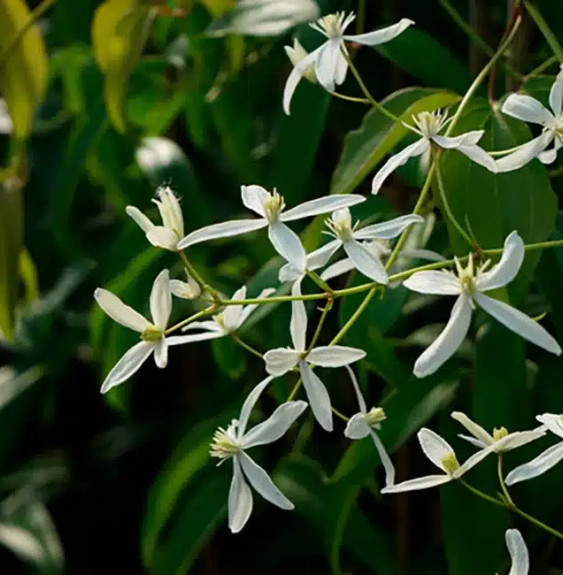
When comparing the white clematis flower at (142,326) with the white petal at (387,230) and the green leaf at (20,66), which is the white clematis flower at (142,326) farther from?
the green leaf at (20,66)

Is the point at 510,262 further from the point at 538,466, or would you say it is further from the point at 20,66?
the point at 20,66

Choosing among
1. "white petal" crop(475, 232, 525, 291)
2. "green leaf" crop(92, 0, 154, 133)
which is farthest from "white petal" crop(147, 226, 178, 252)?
"green leaf" crop(92, 0, 154, 133)

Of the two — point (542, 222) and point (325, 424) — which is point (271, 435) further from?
point (542, 222)

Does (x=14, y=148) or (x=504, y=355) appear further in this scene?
(x=14, y=148)

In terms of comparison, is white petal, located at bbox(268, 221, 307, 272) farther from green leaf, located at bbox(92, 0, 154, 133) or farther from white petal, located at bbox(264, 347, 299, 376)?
green leaf, located at bbox(92, 0, 154, 133)

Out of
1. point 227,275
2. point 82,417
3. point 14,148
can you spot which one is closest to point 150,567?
point 227,275

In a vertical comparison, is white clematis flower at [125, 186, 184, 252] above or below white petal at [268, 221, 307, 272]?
above
